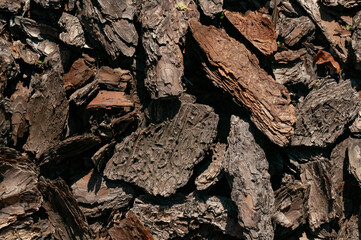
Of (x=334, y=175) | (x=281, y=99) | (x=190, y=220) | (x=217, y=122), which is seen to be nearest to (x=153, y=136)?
(x=217, y=122)

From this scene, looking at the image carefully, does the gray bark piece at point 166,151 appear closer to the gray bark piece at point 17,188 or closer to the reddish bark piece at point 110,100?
the reddish bark piece at point 110,100

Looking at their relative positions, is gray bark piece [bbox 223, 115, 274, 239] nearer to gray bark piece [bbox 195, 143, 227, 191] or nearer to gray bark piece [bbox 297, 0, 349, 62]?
gray bark piece [bbox 195, 143, 227, 191]

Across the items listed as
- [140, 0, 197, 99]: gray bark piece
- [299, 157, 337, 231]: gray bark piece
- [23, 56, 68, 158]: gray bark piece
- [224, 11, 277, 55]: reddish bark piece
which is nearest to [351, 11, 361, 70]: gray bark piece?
[224, 11, 277, 55]: reddish bark piece

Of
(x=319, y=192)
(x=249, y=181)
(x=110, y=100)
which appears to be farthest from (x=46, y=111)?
(x=319, y=192)

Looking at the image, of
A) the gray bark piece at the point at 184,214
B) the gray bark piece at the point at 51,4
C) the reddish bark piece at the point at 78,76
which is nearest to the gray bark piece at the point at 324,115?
the gray bark piece at the point at 184,214

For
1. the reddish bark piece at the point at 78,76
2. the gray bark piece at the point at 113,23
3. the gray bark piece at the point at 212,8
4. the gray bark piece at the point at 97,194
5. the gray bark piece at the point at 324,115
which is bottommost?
the gray bark piece at the point at 97,194
